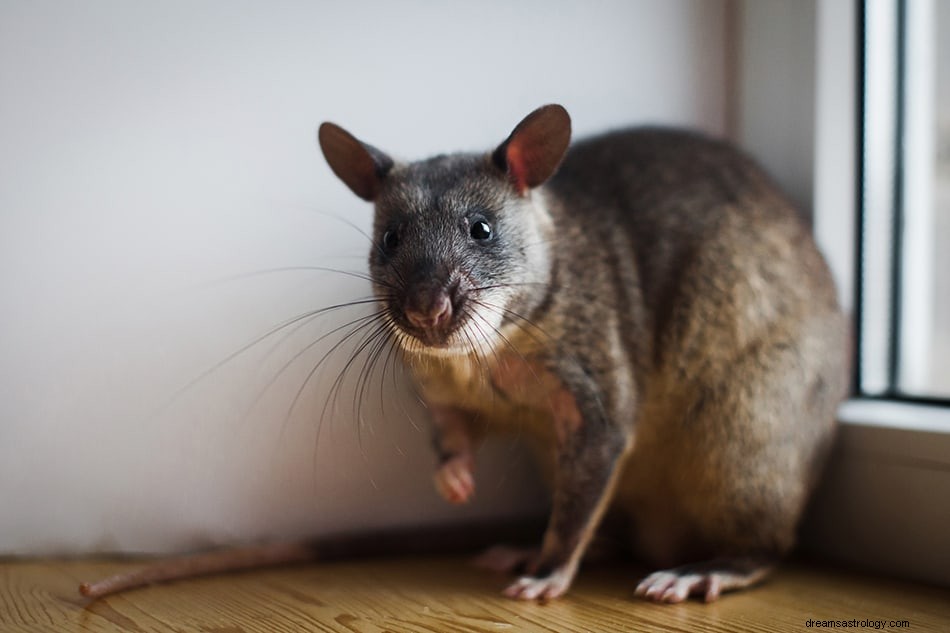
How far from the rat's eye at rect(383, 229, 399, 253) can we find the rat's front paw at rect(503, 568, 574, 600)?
2.71ft

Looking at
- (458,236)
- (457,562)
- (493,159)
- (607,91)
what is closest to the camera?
(458,236)

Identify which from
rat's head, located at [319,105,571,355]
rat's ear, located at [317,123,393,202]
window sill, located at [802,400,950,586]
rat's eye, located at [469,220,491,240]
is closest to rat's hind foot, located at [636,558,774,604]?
window sill, located at [802,400,950,586]

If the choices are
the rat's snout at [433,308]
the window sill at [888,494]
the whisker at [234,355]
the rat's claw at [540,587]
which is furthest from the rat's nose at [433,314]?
the window sill at [888,494]

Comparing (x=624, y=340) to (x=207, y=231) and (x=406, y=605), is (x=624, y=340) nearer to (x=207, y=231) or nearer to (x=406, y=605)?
(x=406, y=605)

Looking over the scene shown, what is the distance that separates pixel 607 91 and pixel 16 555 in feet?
6.41

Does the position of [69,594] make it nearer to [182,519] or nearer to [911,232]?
[182,519]

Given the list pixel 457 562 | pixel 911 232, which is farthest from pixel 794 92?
pixel 457 562

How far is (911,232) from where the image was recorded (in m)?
2.68

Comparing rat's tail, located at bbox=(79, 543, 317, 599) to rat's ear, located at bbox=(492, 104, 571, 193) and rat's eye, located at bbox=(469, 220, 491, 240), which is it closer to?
rat's eye, located at bbox=(469, 220, 491, 240)

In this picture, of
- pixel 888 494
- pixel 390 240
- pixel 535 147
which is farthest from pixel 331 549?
pixel 888 494

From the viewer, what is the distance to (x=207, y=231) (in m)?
2.27

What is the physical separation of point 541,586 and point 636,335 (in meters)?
0.66

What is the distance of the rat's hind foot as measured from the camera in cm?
210

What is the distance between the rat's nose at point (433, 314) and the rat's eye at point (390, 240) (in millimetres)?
223
